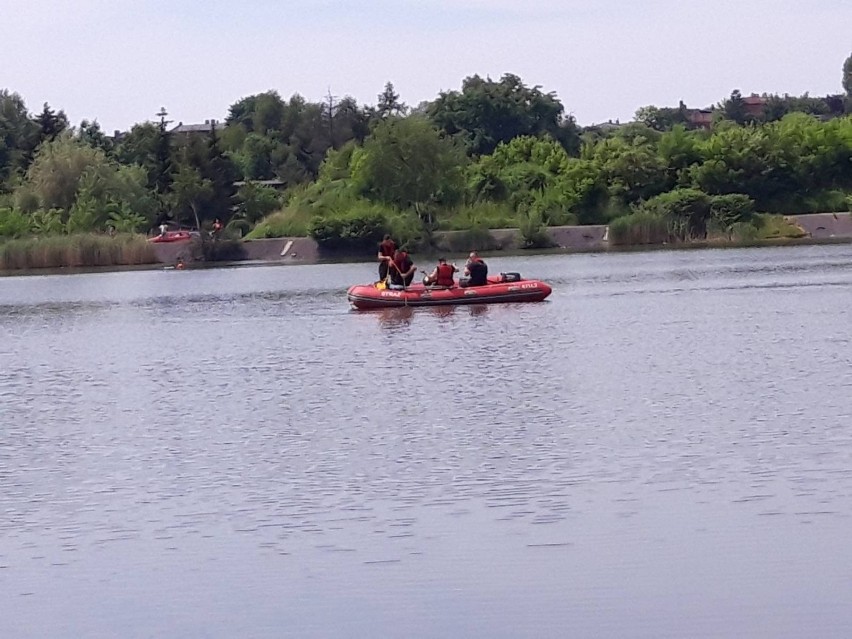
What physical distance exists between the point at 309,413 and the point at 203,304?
2805 centimetres

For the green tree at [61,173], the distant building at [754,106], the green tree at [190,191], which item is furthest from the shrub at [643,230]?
the distant building at [754,106]

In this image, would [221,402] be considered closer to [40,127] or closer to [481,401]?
[481,401]

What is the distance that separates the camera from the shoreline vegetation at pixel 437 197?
3199 inches

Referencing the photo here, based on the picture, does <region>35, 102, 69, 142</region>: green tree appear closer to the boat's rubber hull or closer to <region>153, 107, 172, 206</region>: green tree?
<region>153, 107, 172, 206</region>: green tree

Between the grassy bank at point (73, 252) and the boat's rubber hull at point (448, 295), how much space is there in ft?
128

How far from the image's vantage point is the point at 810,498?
50.4ft

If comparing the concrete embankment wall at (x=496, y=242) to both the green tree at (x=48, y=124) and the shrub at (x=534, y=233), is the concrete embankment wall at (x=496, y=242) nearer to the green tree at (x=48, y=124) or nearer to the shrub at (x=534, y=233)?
the shrub at (x=534, y=233)

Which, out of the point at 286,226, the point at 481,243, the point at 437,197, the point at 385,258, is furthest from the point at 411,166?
the point at 385,258

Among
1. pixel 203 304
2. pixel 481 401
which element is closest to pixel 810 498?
pixel 481 401

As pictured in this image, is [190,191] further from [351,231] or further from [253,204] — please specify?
[351,231]

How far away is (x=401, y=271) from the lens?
44250 mm

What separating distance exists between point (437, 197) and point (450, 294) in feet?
146

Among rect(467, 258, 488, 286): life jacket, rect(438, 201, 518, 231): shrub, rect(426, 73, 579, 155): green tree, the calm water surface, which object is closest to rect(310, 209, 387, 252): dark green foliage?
rect(438, 201, 518, 231): shrub

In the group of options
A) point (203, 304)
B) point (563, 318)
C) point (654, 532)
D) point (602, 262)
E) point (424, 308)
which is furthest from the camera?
point (602, 262)
